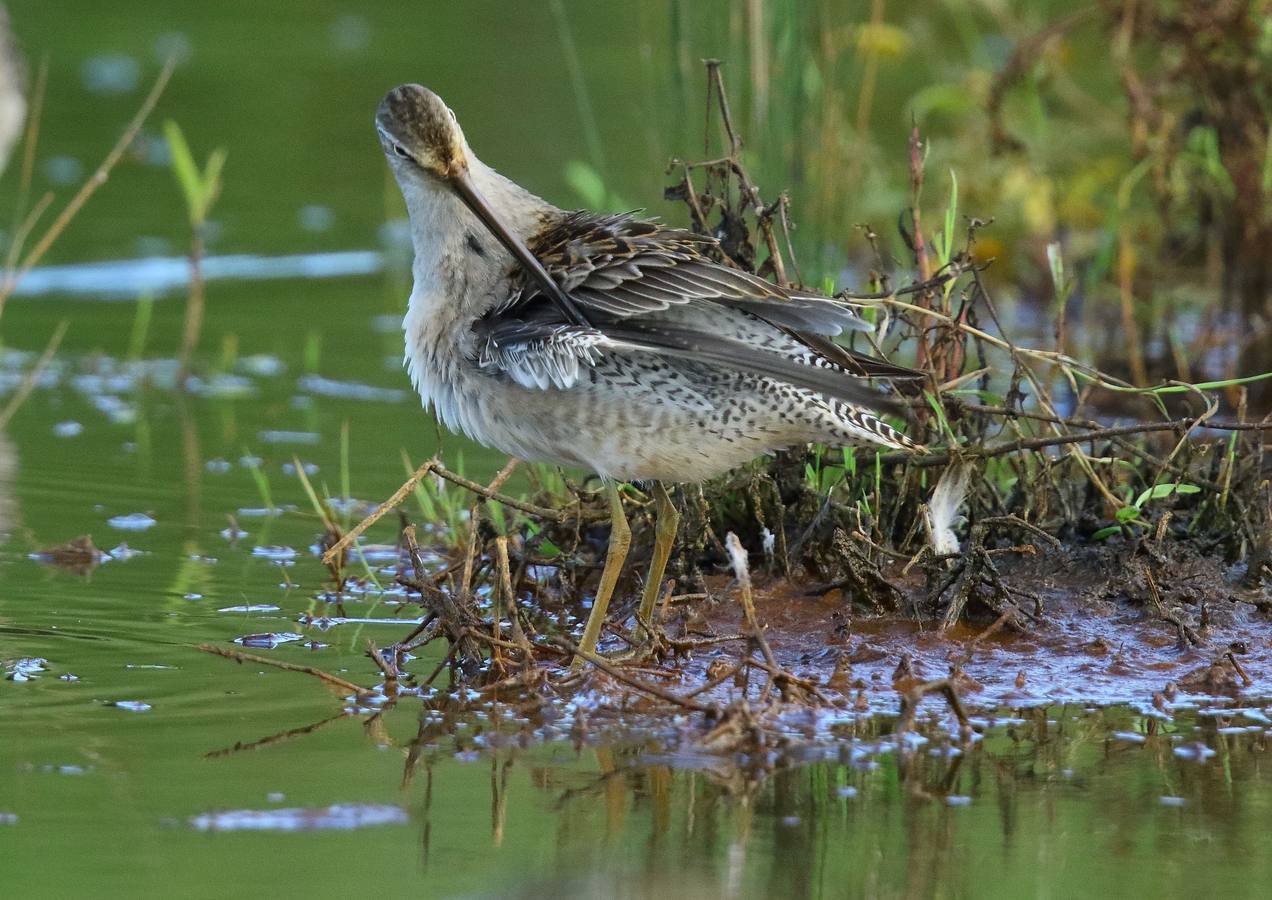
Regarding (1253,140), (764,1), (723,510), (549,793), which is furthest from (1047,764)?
(1253,140)

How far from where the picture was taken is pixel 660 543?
4.92 m

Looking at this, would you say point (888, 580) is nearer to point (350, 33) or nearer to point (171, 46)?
point (171, 46)

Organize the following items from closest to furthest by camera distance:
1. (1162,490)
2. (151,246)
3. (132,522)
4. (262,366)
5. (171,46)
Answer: (1162,490) → (132,522) → (262,366) → (151,246) → (171,46)

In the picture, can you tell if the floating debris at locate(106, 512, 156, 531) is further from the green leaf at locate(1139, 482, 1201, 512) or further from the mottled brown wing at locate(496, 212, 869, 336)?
the green leaf at locate(1139, 482, 1201, 512)

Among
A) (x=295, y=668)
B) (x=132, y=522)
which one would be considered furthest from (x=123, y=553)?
(x=295, y=668)

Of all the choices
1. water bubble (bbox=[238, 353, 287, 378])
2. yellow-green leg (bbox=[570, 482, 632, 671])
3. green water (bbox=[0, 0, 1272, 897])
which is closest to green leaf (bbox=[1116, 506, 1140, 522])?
green water (bbox=[0, 0, 1272, 897])

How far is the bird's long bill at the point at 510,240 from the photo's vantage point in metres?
4.39

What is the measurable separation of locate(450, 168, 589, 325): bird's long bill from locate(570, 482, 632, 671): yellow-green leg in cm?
55

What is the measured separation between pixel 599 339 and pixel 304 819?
132cm

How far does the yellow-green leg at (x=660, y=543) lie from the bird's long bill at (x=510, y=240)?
0.69m

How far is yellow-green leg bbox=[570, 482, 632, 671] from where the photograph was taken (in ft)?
15.4

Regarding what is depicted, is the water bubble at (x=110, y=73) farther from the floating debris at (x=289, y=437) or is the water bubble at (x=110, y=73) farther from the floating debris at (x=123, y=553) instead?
the floating debris at (x=123, y=553)

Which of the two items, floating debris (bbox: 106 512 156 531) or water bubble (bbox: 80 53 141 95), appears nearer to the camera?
floating debris (bbox: 106 512 156 531)

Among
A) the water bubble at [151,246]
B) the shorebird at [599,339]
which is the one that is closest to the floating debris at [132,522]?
the shorebird at [599,339]
